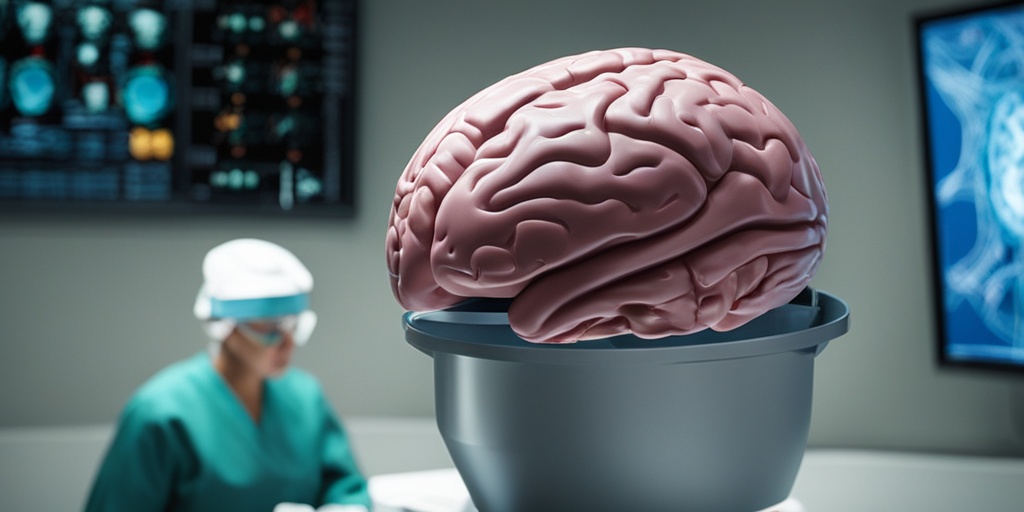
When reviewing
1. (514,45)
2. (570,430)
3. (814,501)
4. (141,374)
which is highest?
(514,45)

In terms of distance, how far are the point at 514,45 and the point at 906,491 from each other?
1452 mm

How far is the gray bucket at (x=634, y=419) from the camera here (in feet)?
1.30

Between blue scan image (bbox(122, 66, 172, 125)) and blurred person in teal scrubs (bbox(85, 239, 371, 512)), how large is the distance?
488mm

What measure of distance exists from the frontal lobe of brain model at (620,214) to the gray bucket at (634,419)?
41 millimetres

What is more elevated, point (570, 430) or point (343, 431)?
point (570, 430)

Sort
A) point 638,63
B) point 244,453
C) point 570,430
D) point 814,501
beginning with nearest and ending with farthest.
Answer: point 570,430 → point 638,63 → point 244,453 → point 814,501

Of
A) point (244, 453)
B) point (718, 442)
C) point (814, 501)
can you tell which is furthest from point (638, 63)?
point (814, 501)

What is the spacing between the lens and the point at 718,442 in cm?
42

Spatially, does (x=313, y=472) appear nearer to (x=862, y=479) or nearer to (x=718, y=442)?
(x=862, y=479)

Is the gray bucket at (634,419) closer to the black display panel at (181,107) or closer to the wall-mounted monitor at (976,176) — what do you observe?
the wall-mounted monitor at (976,176)

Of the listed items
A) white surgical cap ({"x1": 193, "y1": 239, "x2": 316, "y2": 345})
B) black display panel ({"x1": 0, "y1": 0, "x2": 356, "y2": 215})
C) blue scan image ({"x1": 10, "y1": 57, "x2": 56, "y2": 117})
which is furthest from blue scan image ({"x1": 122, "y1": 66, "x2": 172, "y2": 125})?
white surgical cap ({"x1": 193, "y1": 239, "x2": 316, "y2": 345})

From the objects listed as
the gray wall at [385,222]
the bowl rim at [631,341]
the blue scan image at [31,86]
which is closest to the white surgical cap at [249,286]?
the gray wall at [385,222]

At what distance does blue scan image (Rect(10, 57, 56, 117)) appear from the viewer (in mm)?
2105

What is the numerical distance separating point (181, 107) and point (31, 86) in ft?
1.25
